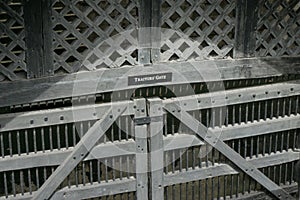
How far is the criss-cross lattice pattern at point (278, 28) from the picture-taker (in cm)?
577

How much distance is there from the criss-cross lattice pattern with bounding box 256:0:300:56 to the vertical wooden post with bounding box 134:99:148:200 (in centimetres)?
137

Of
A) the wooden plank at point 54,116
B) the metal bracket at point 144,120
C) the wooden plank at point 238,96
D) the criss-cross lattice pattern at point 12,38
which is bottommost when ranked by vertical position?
the metal bracket at point 144,120

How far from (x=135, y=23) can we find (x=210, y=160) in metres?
1.75

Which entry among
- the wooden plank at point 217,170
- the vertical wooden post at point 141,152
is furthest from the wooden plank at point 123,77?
the wooden plank at point 217,170

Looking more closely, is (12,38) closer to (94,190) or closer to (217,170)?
(94,190)

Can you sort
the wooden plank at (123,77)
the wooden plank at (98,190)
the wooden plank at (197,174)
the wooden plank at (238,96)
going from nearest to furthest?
1. the wooden plank at (123,77)
2. the wooden plank at (98,190)
3. the wooden plank at (238,96)
4. the wooden plank at (197,174)

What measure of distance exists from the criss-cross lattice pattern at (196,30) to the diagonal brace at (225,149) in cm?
56

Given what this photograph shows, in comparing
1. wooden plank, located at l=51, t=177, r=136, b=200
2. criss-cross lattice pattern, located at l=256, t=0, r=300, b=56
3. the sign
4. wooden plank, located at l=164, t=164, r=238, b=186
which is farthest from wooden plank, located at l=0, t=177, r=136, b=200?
criss-cross lattice pattern, located at l=256, t=0, r=300, b=56

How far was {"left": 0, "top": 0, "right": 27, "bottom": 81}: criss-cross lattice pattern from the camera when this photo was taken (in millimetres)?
4863

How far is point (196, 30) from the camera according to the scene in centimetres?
555

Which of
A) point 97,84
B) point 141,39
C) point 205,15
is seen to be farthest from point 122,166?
point 205,15

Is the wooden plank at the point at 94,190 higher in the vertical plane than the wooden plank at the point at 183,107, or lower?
lower

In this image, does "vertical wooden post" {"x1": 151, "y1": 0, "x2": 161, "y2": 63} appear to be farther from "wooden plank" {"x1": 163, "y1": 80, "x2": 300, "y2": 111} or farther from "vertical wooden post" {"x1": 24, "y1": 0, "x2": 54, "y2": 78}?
"vertical wooden post" {"x1": 24, "y1": 0, "x2": 54, "y2": 78}

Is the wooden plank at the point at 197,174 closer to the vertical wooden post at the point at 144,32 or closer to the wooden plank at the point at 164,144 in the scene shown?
the wooden plank at the point at 164,144
